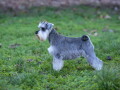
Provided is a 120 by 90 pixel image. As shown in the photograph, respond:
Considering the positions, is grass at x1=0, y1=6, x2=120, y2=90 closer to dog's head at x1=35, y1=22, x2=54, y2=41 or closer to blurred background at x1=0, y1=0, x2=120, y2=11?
blurred background at x1=0, y1=0, x2=120, y2=11

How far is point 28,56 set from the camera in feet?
34.5

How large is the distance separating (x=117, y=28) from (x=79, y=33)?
2.86m

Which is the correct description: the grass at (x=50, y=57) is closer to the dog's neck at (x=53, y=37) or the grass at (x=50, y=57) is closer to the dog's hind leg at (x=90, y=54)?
the dog's hind leg at (x=90, y=54)

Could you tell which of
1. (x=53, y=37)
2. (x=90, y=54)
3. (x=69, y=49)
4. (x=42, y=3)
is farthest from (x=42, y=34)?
(x=42, y=3)

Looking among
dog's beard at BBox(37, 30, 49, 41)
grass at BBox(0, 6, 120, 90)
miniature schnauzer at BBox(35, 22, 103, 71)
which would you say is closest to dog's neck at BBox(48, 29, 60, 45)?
miniature schnauzer at BBox(35, 22, 103, 71)

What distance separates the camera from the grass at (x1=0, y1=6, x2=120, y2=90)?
7.55 m

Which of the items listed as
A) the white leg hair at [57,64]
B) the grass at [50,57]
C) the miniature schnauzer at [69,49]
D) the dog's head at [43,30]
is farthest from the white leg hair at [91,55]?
the dog's head at [43,30]

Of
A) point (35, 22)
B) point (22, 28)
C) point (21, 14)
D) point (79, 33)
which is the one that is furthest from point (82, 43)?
point (21, 14)

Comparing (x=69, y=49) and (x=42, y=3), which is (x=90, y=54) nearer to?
(x=69, y=49)

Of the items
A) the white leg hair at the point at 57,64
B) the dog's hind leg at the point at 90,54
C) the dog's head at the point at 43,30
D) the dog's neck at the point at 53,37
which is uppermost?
the dog's head at the point at 43,30

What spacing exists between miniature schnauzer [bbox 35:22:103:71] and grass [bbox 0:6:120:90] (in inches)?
13.0

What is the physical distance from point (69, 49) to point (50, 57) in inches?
66.3

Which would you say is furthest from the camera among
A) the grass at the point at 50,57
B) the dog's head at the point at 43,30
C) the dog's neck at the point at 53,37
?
the dog's neck at the point at 53,37

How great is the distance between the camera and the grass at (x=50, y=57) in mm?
7545
